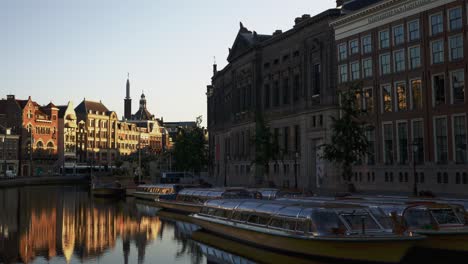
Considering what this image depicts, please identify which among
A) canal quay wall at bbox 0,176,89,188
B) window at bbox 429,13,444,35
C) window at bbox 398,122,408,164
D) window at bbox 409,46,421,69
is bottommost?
canal quay wall at bbox 0,176,89,188

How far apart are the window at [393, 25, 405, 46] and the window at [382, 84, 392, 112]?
15.9ft

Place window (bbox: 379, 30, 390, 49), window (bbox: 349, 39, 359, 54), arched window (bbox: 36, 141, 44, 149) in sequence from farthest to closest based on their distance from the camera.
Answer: arched window (bbox: 36, 141, 44, 149), window (bbox: 349, 39, 359, 54), window (bbox: 379, 30, 390, 49)

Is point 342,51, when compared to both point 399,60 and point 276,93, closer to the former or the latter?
point 399,60

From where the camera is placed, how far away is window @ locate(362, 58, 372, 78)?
221ft

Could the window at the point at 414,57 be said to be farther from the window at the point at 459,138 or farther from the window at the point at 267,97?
the window at the point at 267,97

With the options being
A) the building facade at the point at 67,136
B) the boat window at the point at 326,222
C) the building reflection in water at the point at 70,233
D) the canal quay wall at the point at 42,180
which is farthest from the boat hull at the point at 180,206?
the building facade at the point at 67,136

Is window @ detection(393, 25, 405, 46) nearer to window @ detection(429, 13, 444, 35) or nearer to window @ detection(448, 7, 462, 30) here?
window @ detection(429, 13, 444, 35)

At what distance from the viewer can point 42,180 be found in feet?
463

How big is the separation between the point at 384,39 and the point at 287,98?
23.5m

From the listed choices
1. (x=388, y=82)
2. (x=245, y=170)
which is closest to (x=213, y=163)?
(x=245, y=170)

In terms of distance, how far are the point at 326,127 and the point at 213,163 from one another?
58740 millimetres

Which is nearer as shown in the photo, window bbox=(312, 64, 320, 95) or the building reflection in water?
the building reflection in water

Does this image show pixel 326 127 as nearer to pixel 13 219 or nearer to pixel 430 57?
pixel 430 57

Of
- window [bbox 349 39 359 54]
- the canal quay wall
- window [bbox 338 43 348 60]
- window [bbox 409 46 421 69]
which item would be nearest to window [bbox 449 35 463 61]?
window [bbox 409 46 421 69]
